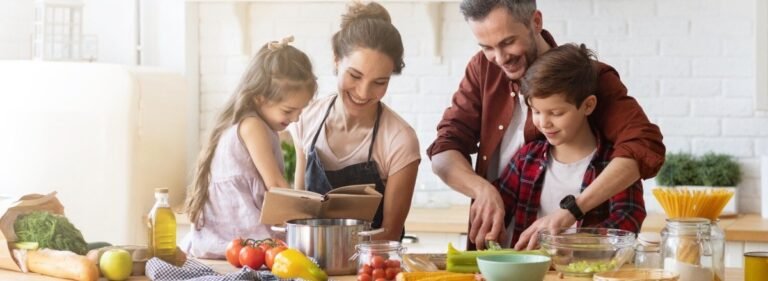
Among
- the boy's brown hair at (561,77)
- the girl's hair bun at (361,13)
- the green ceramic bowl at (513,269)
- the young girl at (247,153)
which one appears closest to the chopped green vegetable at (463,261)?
the green ceramic bowl at (513,269)

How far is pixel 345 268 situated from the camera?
3178 millimetres

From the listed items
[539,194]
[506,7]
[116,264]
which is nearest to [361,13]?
[506,7]

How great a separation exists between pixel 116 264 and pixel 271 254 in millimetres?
433

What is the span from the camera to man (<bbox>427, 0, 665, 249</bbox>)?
3.47 meters

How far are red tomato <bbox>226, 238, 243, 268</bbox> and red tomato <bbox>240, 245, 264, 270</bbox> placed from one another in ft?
0.15

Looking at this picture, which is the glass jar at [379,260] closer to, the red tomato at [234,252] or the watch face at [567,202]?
the red tomato at [234,252]

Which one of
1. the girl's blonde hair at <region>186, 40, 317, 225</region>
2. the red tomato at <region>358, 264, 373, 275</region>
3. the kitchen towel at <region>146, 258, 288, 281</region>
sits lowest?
the kitchen towel at <region>146, 258, 288, 281</region>

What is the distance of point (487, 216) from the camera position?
3561mm

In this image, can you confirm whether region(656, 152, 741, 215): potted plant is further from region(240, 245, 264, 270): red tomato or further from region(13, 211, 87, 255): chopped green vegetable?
region(13, 211, 87, 255): chopped green vegetable

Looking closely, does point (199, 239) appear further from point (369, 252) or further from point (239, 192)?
point (369, 252)

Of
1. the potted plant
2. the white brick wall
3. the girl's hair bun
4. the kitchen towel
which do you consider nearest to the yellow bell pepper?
the kitchen towel

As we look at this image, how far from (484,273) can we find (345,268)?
522 millimetres

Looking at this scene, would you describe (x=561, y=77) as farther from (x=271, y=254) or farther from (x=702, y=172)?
(x=702, y=172)

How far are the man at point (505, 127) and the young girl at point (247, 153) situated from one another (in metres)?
0.54
